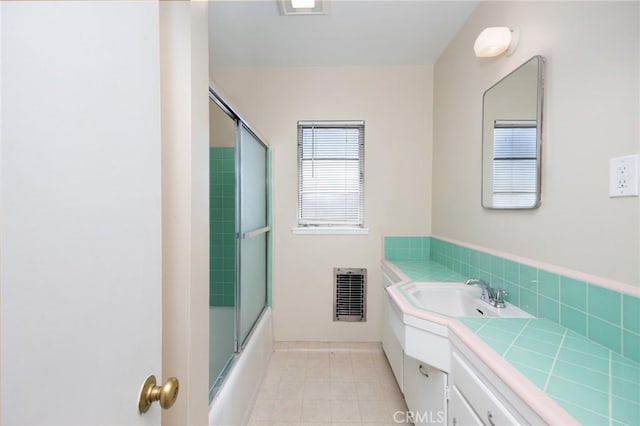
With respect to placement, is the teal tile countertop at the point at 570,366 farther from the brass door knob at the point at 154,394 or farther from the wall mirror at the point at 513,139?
the brass door knob at the point at 154,394

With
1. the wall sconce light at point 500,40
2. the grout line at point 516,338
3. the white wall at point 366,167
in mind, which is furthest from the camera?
the white wall at point 366,167

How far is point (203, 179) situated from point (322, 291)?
6.18 ft

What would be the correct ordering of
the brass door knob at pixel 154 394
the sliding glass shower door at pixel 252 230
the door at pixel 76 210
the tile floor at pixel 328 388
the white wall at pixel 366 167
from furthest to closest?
the white wall at pixel 366 167 < the sliding glass shower door at pixel 252 230 < the tile floor at pixel 328 388 < the brass door knob at pixel 154 394 < the door at pixel 76 210

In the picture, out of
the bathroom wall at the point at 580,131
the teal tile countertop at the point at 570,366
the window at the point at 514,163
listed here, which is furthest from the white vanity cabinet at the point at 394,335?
the window at the point at 514,163

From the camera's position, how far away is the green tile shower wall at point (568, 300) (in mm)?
812

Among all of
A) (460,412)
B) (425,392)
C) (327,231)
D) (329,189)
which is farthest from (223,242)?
(460,412)

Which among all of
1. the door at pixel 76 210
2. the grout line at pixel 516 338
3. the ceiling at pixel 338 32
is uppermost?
the ceiling at pixel 338 32

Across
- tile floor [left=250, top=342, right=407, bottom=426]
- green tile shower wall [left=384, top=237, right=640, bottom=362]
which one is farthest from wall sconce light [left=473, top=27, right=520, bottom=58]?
tile floor [left=250, top=342, right=407, bottom=426]

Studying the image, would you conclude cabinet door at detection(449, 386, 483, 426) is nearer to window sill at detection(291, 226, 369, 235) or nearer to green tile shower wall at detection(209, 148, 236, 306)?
green tile shower wall at detection(209, 148, 236, 306)

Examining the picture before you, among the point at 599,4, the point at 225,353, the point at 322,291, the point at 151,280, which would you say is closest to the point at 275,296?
the point at 322,291

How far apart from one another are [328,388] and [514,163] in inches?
73.4

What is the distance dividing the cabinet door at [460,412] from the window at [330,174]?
158 cm

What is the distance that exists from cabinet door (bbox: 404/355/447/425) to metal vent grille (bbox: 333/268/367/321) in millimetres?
885

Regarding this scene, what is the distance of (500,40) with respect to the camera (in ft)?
4.49
